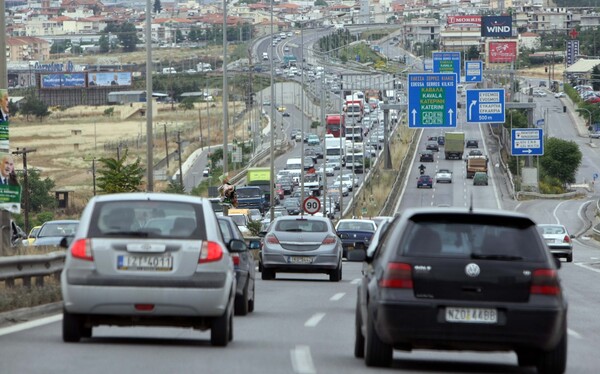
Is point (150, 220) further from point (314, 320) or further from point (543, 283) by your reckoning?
point (314, 320)

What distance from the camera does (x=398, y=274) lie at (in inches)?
507

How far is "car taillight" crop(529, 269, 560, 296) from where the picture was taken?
12.9m

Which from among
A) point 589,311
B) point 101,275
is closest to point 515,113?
point 589,311

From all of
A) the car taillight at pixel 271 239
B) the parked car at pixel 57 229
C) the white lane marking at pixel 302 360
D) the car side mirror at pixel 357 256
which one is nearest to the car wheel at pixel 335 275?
the car taillight at pixel 271 239

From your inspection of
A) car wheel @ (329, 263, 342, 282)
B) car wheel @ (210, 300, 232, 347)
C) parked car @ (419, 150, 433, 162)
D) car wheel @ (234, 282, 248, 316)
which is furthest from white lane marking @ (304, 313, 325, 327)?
parked car @ (419, 150, 433, 162)

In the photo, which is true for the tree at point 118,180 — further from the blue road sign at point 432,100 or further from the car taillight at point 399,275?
the car taillight at point 399,275

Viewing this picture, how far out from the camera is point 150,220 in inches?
599

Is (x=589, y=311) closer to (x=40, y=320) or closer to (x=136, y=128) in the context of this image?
(x=40, y=320)

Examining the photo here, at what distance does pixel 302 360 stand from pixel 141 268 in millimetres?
1882

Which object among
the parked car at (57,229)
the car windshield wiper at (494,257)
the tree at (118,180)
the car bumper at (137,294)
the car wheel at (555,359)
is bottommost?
the tree at (118,180)

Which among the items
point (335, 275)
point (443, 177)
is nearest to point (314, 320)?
point (335, 275)

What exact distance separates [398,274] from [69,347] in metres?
3.72

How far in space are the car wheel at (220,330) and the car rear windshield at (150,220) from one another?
0.89m

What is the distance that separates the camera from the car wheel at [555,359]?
13.1m
